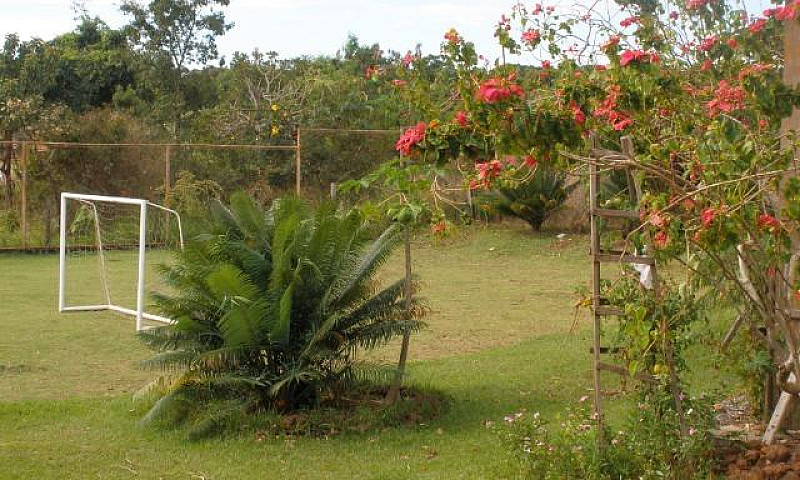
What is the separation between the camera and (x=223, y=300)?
6910mm

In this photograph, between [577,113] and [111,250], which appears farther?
[111,250]

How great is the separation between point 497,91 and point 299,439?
309 cm

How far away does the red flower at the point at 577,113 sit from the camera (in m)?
4.80

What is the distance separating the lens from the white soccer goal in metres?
14.7

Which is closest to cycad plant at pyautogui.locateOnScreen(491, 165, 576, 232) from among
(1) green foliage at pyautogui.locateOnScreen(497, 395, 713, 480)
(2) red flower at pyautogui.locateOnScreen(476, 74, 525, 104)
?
(1) green foliage at pyautogui.locateOnScreen(497, 395, 713, 480)

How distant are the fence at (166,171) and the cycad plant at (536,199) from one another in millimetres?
2946

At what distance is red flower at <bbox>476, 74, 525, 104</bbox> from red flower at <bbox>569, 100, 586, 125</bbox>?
0.87 ft

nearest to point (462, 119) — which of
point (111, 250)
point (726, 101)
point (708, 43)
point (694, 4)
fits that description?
point (726, 101)

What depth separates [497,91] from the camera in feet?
15.0

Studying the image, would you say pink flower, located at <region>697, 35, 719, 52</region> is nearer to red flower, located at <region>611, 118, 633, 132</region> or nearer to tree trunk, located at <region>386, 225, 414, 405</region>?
red flower, located at <region>611, 118, 633, 132</region>

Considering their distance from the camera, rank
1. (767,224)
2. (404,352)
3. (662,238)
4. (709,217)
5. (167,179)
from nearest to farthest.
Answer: (709,217)
(767,224)
(662,238)
(404,352)
(167,179)

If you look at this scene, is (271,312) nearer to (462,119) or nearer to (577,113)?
(462,119)

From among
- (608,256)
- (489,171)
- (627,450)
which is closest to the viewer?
(489,171)

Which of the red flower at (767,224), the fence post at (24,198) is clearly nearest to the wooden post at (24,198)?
the fence post at (24,198)
